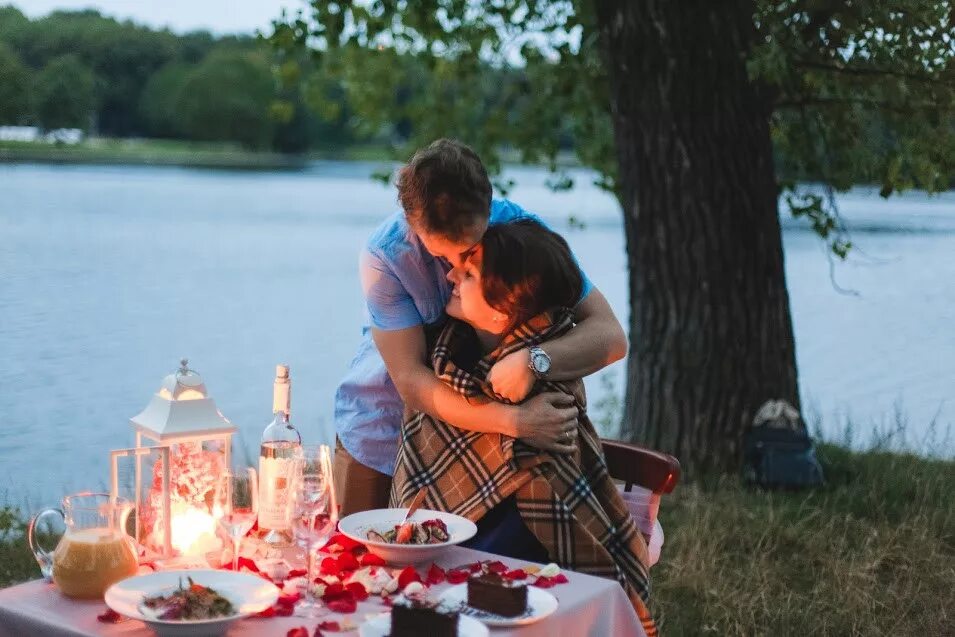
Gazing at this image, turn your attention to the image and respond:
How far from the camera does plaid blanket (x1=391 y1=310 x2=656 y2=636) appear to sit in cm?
245

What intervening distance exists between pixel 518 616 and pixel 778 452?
3.49m

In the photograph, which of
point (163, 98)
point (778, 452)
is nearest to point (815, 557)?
point (778, 452)

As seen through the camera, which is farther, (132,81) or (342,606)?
(132,81)

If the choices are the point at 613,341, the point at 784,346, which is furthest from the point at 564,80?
the point at 613,341

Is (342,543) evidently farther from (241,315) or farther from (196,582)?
(241,315)

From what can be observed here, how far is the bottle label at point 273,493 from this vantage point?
2.22m

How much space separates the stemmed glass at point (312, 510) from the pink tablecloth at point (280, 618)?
0.32 ft

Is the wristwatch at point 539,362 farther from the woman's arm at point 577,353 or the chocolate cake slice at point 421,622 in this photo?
the chocolate cake slice at point 421,622

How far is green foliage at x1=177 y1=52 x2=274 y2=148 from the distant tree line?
0.01 metres

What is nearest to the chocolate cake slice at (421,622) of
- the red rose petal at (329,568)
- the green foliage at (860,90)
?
the red rose petal at (329,568)

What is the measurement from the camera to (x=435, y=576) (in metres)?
2.08

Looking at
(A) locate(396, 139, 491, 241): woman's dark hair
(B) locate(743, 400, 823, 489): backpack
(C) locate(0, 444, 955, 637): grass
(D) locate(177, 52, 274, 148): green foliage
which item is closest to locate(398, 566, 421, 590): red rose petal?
(A) locate(396, 139, 491, 241): woman's dark hair

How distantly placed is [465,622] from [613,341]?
0.96 metres

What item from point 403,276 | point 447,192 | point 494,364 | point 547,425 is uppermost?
point 447,192
